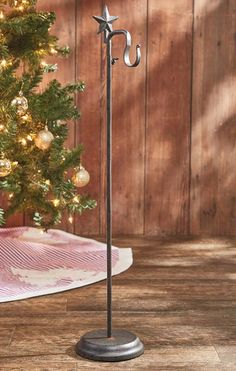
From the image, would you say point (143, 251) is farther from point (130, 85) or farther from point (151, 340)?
point (151, 340)

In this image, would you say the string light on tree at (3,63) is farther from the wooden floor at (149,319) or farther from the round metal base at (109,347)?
the round metal base at (109,347)

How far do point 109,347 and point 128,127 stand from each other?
5.35 feet

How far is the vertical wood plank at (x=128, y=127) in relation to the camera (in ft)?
9.88

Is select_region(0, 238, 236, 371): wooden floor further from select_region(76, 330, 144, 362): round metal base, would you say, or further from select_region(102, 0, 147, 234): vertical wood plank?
select_region(102, 0, 147, 234): vertical wood plank

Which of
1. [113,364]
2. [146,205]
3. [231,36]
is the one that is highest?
[231,36]

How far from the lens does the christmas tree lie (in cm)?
219

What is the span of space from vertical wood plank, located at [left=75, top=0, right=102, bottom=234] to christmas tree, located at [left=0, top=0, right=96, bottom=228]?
0.60m

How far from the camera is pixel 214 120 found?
306 cm

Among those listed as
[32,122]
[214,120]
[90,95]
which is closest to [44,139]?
[32,122]

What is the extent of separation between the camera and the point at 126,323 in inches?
70.8

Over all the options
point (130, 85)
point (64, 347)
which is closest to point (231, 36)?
point (130, 85)

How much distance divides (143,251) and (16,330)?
1079 millimetres

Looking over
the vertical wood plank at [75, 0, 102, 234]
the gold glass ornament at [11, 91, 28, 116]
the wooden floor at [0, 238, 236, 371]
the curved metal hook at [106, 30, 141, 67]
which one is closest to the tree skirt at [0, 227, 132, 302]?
the wooden floor at [0, 238, 236, 371]

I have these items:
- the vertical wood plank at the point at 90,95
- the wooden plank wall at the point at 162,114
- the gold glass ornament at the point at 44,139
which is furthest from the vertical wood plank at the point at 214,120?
the gold glass ornament at the point at 44,139
